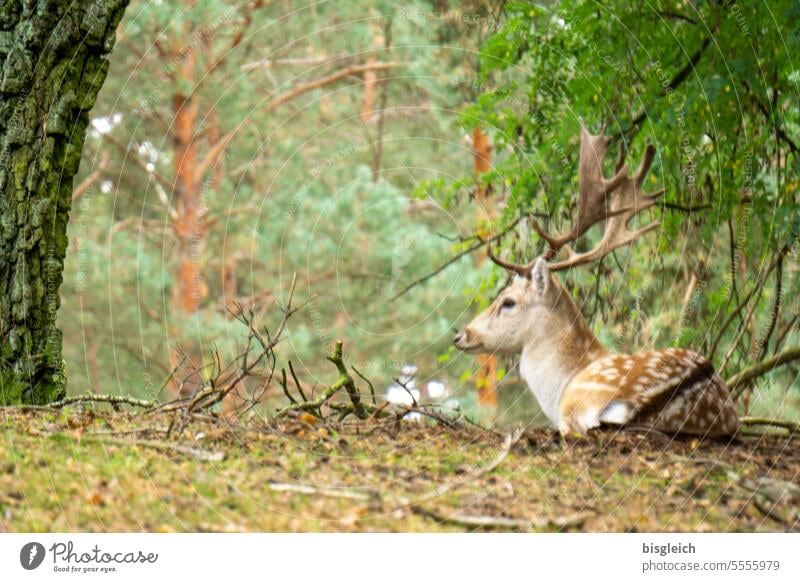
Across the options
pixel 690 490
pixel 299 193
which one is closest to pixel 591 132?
pixel 690 490

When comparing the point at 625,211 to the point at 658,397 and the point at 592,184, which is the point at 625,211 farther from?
the point at 658,397

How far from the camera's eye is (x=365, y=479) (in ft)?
6.96

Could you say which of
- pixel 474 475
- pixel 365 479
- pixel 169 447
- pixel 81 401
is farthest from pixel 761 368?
pixel 81 401

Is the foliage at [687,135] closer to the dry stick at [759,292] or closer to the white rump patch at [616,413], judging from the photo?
the dry stick at [759,292]

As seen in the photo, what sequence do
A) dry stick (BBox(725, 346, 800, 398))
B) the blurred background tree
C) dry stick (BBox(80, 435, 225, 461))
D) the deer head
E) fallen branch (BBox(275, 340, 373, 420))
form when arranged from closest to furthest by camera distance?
dry stick (BBox(80, 435, 225, 461)) → fallen branch (BBox(275, 340, 373, 420)) → dry stick (BBox(725, 346, 800, 398)) → the deer head → the blurred background tree

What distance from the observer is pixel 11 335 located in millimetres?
2506

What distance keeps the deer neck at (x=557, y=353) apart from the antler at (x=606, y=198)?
1.00ft

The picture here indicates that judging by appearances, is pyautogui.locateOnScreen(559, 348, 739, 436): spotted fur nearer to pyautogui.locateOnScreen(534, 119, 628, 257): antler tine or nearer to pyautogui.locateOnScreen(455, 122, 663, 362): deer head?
pyautogui.locateOnScreen(455, 122, 663, 362): deer head

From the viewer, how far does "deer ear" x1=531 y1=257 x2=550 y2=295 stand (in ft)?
10.1

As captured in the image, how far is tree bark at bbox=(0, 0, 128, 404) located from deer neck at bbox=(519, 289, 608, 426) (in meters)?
1.31
